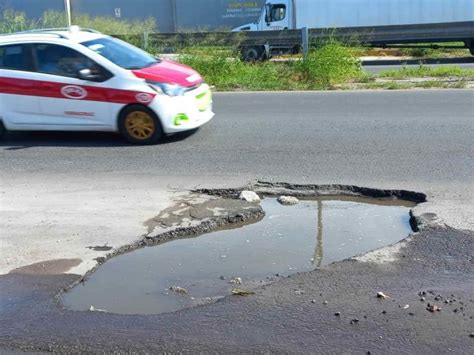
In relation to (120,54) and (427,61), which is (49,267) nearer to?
(120,54)

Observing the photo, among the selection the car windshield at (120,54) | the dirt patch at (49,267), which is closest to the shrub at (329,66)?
the car windshield at (120,54)

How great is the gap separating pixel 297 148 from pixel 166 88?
2.01 m

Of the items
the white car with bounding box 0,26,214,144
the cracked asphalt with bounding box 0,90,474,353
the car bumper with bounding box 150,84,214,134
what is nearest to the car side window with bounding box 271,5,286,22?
the cracked asphalt with bounding box 0,90,474,353

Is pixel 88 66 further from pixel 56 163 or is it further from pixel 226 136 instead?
pixel 226 136

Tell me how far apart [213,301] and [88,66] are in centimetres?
560

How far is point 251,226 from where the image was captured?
5.98 meters

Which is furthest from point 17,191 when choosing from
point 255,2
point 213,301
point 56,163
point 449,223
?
point 255,2

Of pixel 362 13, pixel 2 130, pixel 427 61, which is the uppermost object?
pixel 362 13

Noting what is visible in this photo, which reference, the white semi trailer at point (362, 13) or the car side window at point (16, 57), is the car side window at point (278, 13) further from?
the car side window at point (16, 57)

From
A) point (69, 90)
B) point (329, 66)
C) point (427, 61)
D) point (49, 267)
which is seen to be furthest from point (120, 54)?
point (427, 61)

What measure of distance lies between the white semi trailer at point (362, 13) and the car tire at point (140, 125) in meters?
18.9

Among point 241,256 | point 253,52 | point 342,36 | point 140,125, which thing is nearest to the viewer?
point 241,256

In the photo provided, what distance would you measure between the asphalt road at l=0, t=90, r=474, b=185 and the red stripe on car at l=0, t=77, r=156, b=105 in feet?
2.26

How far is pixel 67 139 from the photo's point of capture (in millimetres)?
9844
